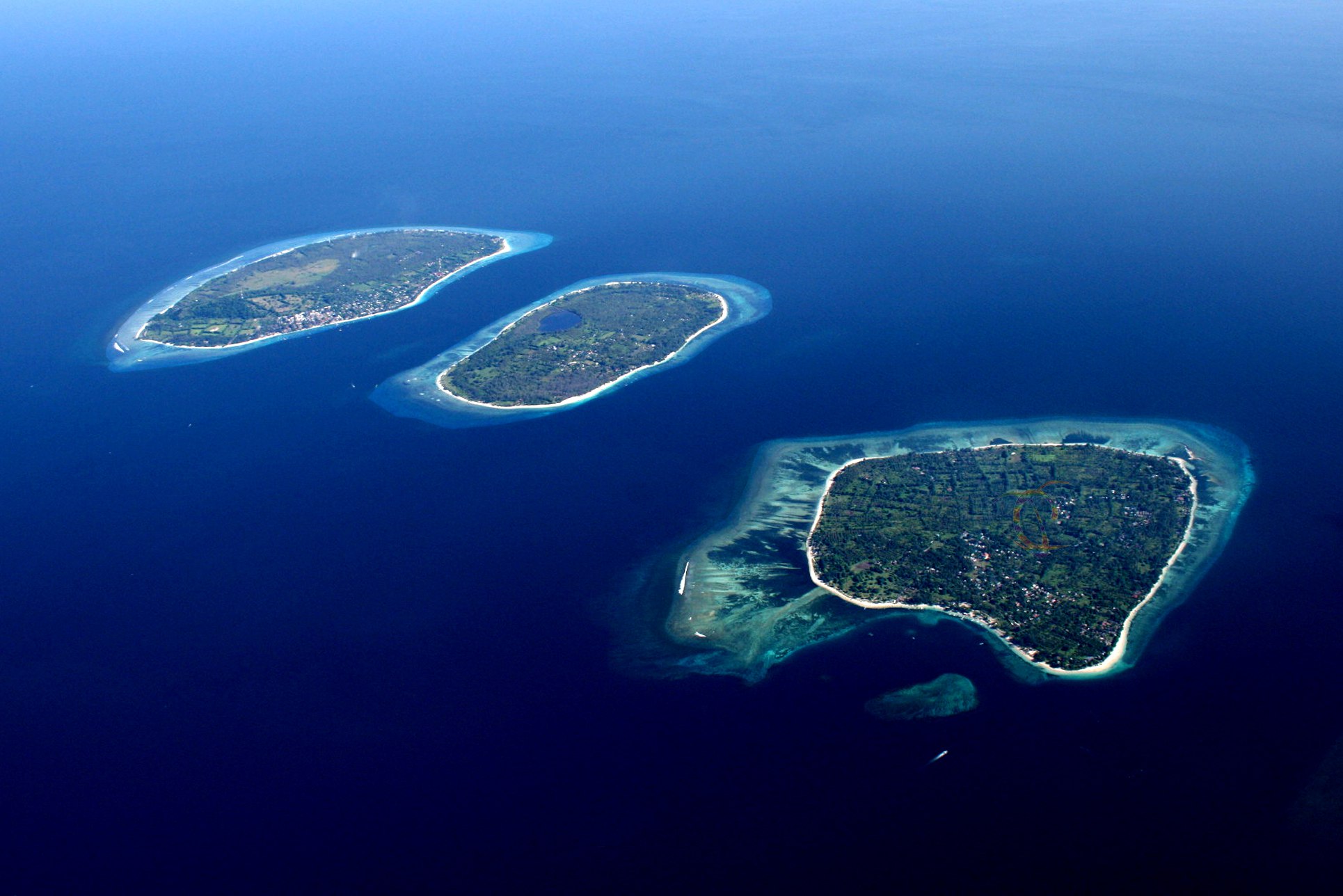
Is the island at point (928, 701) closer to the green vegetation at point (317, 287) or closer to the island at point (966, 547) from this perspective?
the island at point (966, 547)

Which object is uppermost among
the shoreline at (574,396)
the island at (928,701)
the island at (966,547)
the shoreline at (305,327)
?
the shoreline at (305,327)

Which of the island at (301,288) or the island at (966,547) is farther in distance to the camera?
the island at (301,288)

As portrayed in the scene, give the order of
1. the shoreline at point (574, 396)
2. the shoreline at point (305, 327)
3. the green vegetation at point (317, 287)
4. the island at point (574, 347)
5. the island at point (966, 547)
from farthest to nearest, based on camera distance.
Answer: the green vegetation at point (317, 287), the shoreline at point (305, 327), the island at point (574, 347), the shoreline at point (574, 396), the island at point (966, 547)

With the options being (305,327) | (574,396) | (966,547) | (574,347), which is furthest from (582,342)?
(966,547)

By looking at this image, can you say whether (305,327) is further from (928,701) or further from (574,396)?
(928,701)

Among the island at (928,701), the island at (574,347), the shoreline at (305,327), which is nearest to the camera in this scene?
the island at (928,701)

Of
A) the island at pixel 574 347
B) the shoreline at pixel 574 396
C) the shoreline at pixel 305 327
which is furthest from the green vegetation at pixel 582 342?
the shoreline at pixel 305 327

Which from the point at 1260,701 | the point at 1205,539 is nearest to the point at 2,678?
the point at 1260,701

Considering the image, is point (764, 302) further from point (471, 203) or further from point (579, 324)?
point (471, 203)
